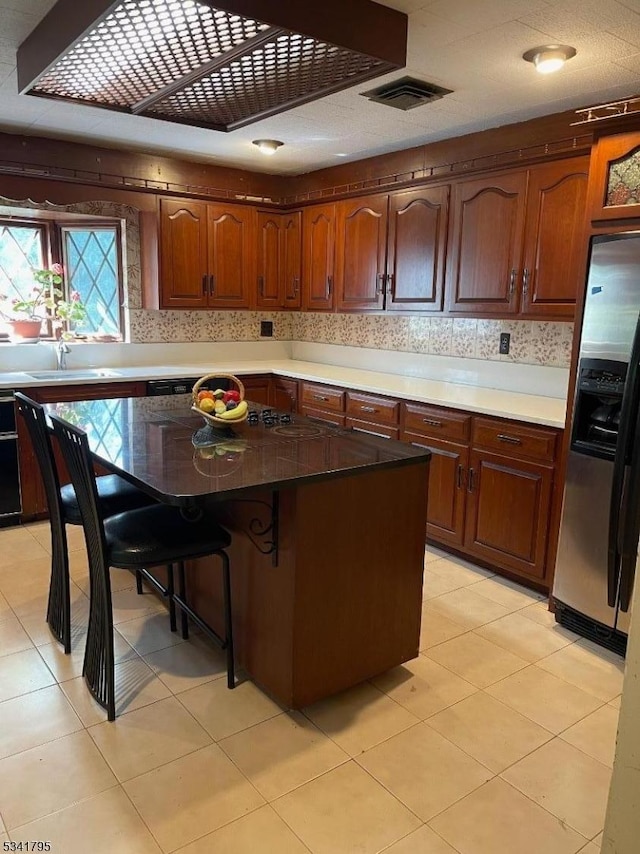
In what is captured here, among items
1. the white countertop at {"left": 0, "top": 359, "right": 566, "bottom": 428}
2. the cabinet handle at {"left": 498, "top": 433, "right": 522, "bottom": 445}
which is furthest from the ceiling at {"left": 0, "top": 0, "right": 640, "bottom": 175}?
the cabinet handle at {"left": 498, "top": 433, "right": 522, "bottom": 445}

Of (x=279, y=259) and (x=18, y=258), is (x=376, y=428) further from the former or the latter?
(x=18, y=258)

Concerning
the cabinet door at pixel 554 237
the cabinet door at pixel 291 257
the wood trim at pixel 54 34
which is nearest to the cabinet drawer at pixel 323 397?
the cabinet door at pixel 291 257

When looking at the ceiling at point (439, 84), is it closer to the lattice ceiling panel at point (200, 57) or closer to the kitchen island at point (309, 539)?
the lattice ceiling panel at point (200, 57)

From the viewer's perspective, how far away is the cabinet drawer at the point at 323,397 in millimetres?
4148

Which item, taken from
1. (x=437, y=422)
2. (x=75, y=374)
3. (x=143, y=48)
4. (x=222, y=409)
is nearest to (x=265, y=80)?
(x=143, y=48)

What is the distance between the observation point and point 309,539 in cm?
204

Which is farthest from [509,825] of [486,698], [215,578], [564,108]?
[564,108]

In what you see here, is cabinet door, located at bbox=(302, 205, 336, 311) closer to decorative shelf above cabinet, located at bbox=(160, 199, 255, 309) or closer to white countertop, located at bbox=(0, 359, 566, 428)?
decorative shelf above cabinet, located at bbox=(160, 199, 255, 309)

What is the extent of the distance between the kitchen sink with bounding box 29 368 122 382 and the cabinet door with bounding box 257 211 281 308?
1.32 m

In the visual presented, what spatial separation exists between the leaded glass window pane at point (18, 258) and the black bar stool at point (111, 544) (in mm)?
2599

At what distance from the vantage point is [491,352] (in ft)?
12.8

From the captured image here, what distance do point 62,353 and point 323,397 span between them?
184 centimetres

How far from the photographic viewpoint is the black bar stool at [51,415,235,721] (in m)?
2.06

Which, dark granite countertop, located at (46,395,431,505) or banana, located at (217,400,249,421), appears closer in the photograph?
dark granite countertop, located at (46,395,431,505)
